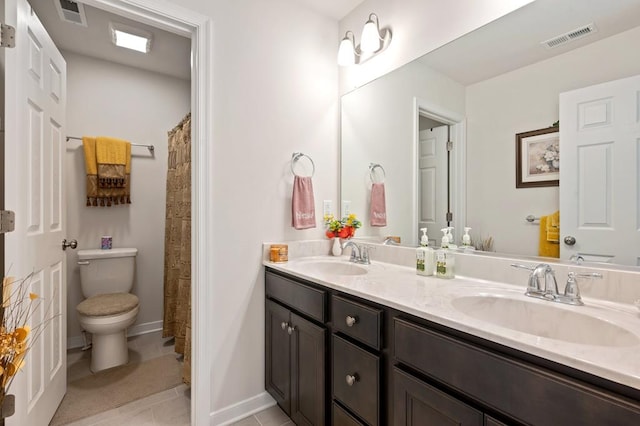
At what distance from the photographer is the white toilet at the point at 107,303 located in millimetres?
2160

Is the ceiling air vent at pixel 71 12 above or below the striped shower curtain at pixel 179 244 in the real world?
above

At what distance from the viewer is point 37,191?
59.0 inches

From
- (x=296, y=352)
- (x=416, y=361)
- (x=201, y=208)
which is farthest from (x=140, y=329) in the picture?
(x=416, y=361)

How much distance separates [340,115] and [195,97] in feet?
3.22

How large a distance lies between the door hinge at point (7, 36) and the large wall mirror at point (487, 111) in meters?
1.73

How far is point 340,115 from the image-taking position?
7.26 feet

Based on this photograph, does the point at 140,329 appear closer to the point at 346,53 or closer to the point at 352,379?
the point at 352,379

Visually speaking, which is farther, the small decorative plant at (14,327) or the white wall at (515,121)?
the white wall at (515,121)

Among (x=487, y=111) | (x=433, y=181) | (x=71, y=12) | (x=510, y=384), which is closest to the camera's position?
(x=510, y=384)

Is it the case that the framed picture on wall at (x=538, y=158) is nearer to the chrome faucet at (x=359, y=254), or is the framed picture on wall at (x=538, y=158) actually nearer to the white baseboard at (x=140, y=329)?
the chrome faucet at (x=359, y=254)

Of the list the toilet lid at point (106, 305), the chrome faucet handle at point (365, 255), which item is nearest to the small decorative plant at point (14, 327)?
the toilet lid at point (106, 305)

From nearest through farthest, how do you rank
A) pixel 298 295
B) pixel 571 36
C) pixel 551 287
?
pixel 551 287 < pixel 571 36 < pixel 298 295

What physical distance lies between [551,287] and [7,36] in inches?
89.1

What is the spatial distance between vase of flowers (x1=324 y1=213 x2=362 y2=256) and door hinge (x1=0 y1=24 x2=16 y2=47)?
174 cm
